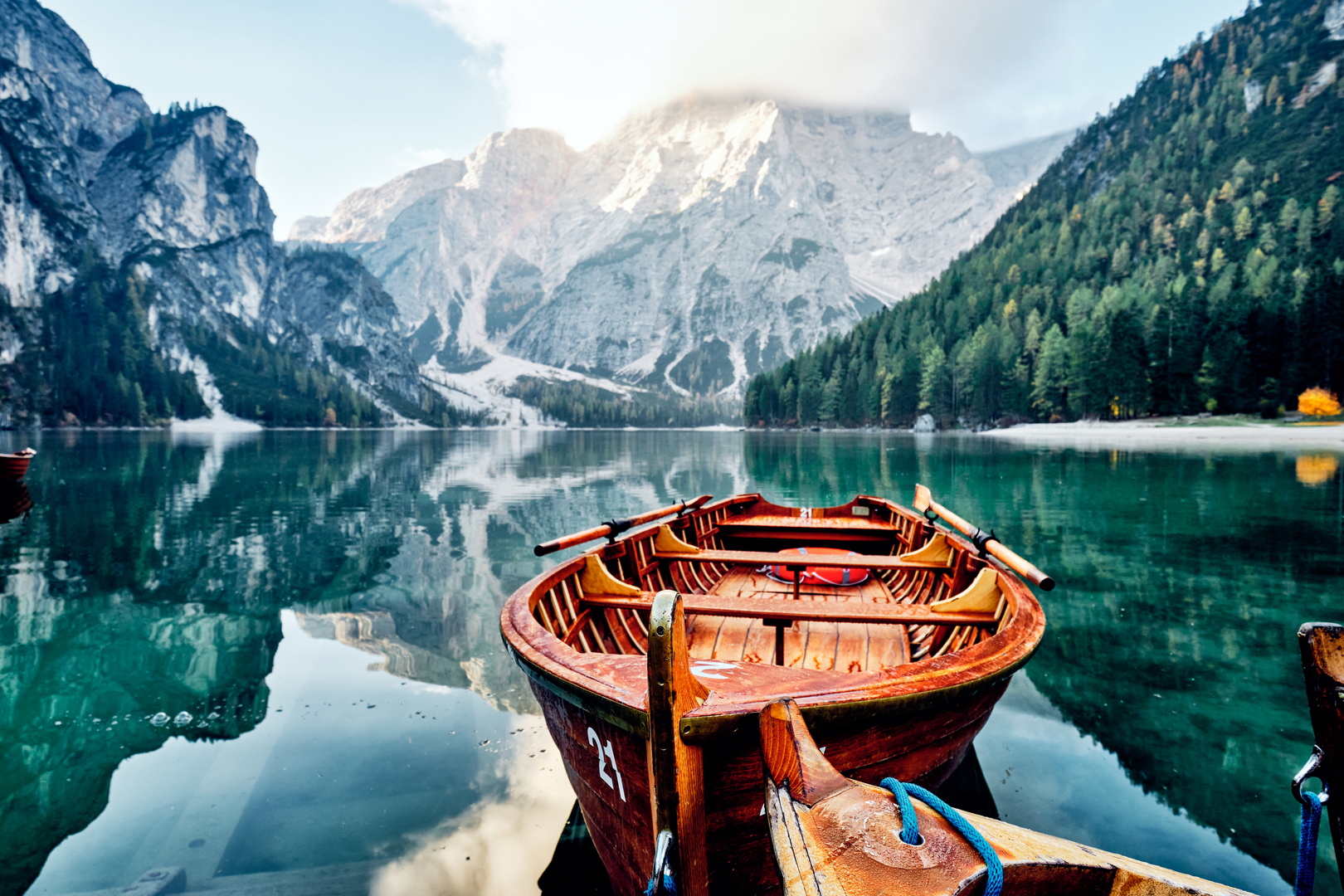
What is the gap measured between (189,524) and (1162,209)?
12718cm

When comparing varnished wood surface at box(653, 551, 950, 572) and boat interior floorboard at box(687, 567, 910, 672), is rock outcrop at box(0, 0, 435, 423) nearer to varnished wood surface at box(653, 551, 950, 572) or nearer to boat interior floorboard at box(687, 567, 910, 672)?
varnished wood surface at box(653, 551, 950, 572)

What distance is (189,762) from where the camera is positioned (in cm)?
634

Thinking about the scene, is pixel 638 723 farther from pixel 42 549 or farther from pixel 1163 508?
pixel 1163 508

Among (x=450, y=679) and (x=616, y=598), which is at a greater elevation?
(x=616, y=598)

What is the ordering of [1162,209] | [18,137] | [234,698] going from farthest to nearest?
1. [18,137]
2. [1162,209]
3. [234,698]

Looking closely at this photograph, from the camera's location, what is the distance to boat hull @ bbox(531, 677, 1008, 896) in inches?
115

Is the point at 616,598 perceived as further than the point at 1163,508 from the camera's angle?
No

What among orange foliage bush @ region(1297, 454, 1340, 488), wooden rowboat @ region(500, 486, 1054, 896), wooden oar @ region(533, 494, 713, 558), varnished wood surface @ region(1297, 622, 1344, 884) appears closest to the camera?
varnished wood surface @ region(1297, 622, 1344, 884)

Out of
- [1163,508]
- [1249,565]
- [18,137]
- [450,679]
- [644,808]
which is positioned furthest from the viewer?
[18,137]

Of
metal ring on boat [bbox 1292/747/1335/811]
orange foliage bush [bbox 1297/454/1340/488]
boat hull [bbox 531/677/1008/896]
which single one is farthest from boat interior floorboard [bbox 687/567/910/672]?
orange foliage bush [bbox 1297/454/1340/488]

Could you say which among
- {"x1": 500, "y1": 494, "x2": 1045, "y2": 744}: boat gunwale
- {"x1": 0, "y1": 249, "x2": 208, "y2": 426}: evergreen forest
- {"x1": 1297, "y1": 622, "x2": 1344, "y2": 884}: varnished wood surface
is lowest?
{"x1": 500, "y1": 494, "x2": 1045, "y2": 744}: boat gunwale

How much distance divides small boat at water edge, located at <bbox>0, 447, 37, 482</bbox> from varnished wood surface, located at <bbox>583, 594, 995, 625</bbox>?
87.9 feet

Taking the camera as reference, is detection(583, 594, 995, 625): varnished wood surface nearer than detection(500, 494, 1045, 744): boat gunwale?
No

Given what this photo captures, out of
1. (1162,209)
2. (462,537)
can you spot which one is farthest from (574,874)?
(1162,209)
